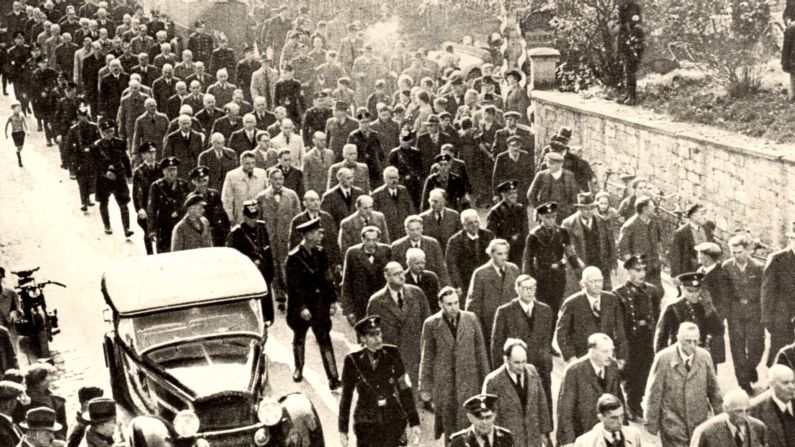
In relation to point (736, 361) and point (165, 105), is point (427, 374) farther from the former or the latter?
point (165, 105)

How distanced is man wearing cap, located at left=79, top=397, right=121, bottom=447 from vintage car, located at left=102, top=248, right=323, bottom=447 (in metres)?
0.47

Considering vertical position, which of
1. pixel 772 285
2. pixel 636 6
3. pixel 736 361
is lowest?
pixel 736 361

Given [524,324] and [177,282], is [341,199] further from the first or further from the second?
[177,282]

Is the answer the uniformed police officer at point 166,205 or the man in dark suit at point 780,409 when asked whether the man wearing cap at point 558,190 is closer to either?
the uniformed police officer at point 166,205

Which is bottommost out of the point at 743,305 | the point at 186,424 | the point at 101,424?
the point at 743,305

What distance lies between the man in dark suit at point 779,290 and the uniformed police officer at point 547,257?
82.1 inches

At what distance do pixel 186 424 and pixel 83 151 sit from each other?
9704 millimetres

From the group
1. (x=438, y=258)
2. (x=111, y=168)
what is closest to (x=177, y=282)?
(x=438, y=258)

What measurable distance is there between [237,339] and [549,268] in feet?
13.3

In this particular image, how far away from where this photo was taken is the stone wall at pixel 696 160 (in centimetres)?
1478

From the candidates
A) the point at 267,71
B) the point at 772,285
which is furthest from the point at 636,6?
the point at 772,285

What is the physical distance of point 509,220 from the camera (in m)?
14.4

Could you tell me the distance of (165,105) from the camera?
20750 mm

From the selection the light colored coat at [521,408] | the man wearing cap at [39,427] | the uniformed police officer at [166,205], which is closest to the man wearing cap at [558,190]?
the uniformed police officer at [166,205]
